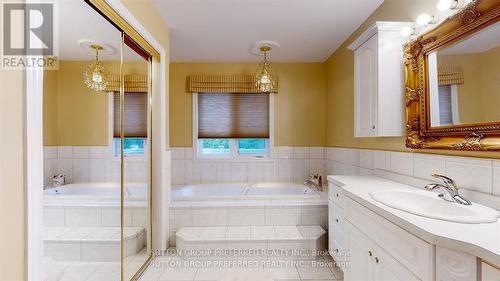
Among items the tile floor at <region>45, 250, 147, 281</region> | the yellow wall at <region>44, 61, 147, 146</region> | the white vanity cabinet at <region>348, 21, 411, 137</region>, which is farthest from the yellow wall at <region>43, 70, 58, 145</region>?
the white vanity cabinet at <region>348, 21, 411, 137</region>

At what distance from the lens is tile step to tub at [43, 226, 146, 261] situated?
133 centimetres

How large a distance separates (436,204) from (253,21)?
2220 millimetres

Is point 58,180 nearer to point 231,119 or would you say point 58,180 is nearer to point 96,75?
point 96,75

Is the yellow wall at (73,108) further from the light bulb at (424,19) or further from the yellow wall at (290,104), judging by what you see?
the light bulb at (424,19)

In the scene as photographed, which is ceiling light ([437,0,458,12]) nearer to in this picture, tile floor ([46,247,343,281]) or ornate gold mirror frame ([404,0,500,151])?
ornate gold mirror frame ([404,0,500,151])

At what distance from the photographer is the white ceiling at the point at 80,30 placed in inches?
53.5

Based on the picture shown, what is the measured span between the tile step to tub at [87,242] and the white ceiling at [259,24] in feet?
6.44

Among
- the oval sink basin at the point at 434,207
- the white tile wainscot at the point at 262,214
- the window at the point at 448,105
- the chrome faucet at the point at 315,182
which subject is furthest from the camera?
the chrome faucet at the point at 315,182

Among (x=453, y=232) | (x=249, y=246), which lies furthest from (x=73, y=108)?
(x=453, y=232)

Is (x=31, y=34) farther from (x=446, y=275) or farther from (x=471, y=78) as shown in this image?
(x=471, y=78)

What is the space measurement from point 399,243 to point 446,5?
1.38 metres

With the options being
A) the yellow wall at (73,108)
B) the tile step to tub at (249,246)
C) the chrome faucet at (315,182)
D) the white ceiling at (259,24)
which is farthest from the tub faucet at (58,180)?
the chrome faucet at (315,182)

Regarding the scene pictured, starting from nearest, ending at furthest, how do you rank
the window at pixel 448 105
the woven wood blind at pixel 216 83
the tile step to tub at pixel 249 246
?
the window at pixel 448 105, the tile step to tub at pixel 249 246, the woven wood blind at pixel 216 83

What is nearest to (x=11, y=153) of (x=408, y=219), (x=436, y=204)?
(x=408, y=219)
